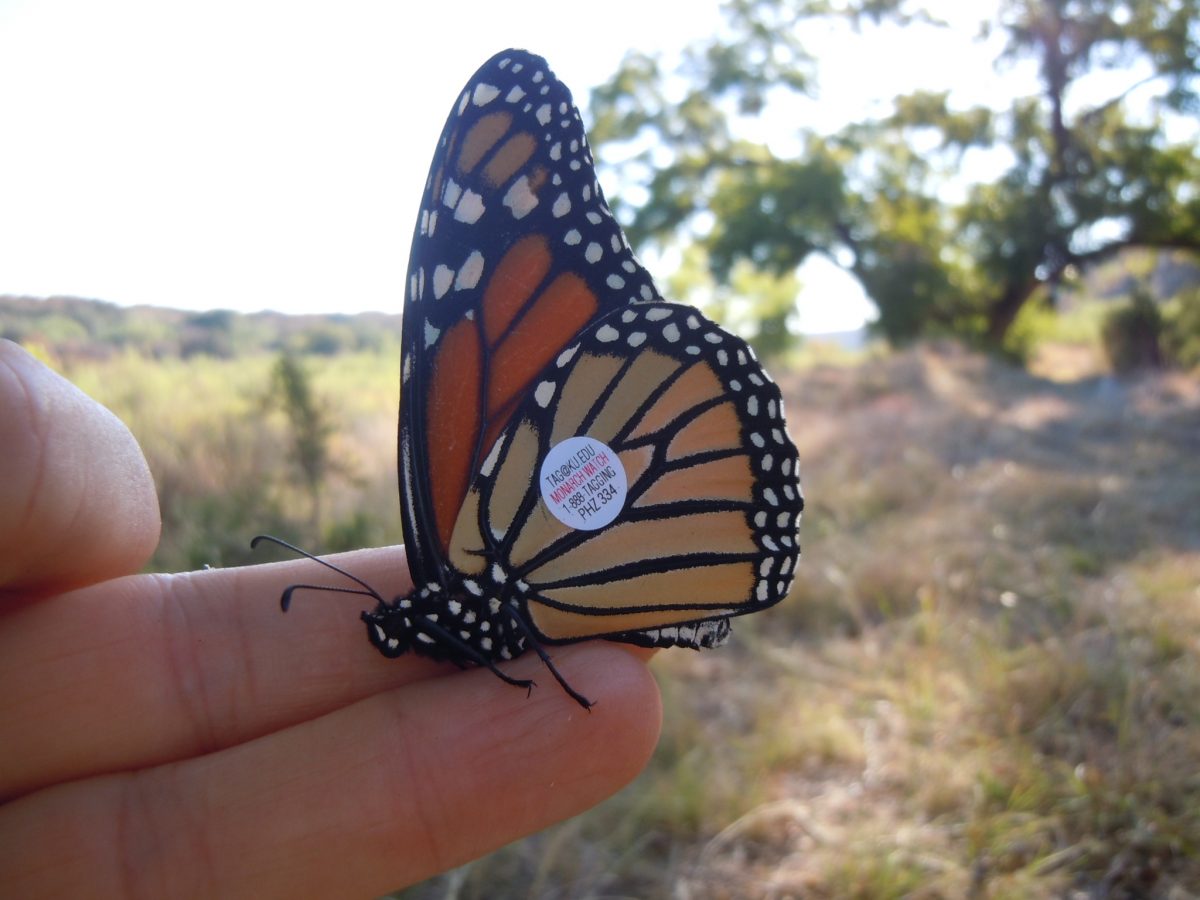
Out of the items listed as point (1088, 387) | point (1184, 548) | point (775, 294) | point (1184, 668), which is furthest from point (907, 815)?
point (775, 294)

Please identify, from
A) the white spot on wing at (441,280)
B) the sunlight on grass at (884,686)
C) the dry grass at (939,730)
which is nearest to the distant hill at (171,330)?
the sunlight on grass at (884,686)

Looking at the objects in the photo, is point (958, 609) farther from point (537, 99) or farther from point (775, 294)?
point (775, 294)

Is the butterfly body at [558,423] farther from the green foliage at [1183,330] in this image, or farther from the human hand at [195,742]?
the green foliage at [1183,330]

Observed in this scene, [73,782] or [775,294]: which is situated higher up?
[775,294]

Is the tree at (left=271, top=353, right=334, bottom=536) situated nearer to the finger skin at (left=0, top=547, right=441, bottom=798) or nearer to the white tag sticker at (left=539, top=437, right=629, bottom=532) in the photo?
the finger skin at (left=0, top=547, right=441, bottom=798)

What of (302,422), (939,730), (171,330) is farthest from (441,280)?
(302,422)

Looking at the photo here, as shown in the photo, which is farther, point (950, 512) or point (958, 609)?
point (950, 512)

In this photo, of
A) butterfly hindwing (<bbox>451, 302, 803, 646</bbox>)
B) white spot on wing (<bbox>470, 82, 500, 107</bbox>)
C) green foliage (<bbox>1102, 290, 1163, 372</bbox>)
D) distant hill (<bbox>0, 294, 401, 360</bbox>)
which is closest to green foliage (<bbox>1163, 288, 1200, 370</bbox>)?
green foliage (<bbox>1102, 290, 1163, 372</bbox>)
